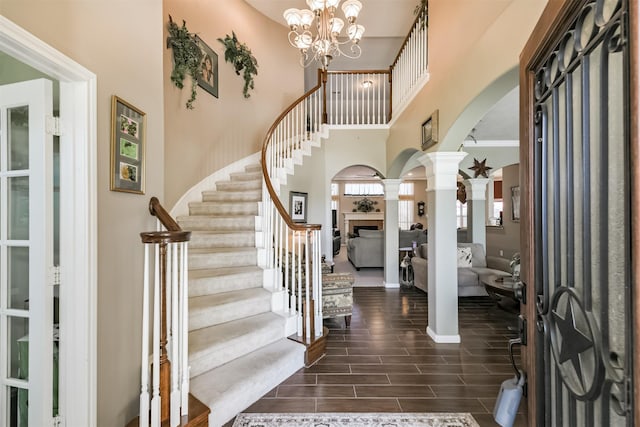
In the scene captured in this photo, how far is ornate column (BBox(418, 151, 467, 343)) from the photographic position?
3041 millimetres

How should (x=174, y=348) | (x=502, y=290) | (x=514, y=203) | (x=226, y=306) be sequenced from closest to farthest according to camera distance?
(x=174, y=348) < (x=226, y=306) < (x=502, y=290) < (x=514, y=203)

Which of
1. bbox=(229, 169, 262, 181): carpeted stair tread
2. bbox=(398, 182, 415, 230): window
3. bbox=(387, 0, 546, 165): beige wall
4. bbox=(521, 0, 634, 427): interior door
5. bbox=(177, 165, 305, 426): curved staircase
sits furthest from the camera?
bbox=(398, 182, 415, 230): window

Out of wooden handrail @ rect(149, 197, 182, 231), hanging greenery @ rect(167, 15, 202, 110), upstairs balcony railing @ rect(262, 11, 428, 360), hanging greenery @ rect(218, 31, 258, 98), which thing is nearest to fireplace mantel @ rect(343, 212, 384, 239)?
upstairs balcony railing @ rect(262, 11, 428, 360)

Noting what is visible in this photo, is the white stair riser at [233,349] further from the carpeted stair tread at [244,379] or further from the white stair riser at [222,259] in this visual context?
the white stair riser at [222,259]

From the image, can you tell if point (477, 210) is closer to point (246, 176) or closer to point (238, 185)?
point (246, 176)

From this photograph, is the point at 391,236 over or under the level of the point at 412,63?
under

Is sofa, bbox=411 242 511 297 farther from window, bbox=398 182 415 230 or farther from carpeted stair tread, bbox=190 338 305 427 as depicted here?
window, bbox=398 182 415 230

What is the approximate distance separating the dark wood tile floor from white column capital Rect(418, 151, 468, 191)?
66.5 inches

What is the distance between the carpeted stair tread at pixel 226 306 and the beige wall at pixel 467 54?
2366mm

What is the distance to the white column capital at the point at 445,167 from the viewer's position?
9.89ft

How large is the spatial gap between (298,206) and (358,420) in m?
3.71

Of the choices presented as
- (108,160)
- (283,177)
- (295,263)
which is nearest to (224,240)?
(295,263)

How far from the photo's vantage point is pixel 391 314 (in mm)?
3889

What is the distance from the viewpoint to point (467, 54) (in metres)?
2.33
